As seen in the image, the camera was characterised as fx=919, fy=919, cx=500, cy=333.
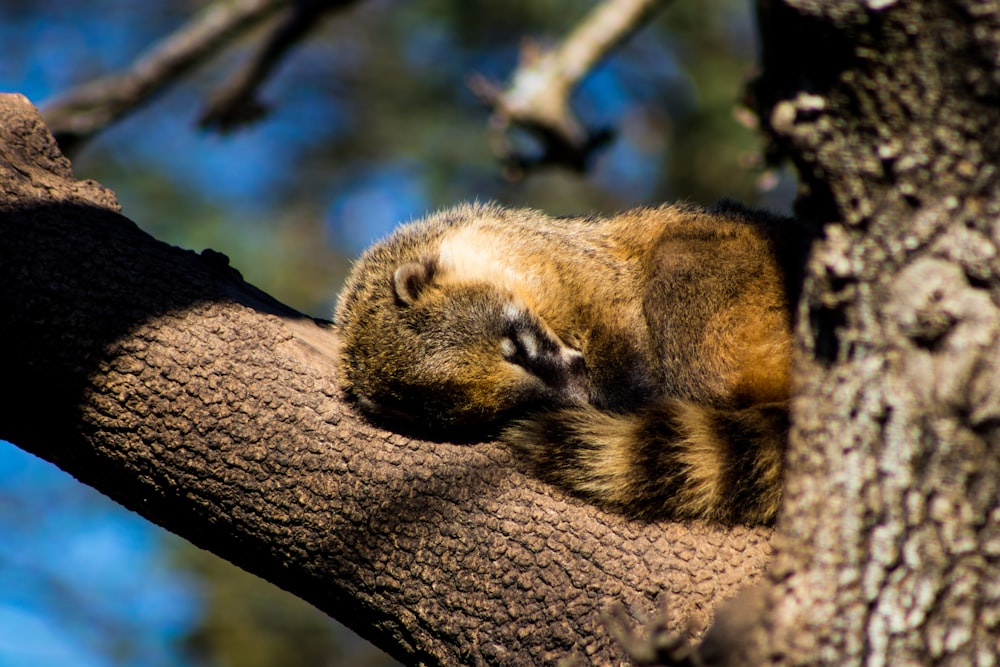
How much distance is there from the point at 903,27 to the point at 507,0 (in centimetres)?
877

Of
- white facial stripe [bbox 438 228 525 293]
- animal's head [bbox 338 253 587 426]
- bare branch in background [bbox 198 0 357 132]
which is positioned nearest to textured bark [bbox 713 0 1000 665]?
animal's head [bbox 338 253 587 426]

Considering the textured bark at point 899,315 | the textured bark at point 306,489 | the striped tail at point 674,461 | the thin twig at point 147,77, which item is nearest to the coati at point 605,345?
the striped tail at point 674,461

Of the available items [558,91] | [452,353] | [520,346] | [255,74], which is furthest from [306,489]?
[255,74]

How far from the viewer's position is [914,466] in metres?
1.60

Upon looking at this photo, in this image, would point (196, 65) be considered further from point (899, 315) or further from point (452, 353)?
point (899, 315)

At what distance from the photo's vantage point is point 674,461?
8.41 ft

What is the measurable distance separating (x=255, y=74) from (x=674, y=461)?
3.51 meters

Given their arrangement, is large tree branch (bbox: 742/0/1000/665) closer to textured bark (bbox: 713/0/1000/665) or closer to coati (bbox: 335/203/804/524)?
textured bark (bbox: 713/0/1000/665)

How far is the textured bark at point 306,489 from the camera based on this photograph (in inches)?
91.7

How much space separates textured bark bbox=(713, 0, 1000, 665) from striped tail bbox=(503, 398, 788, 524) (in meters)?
0.81

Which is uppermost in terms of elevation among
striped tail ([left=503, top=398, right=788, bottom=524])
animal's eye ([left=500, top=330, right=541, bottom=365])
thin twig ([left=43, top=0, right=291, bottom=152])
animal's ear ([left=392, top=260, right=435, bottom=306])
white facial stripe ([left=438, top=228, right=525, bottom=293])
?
thin twig ([left=43, top=0, right=291, bottom=152])

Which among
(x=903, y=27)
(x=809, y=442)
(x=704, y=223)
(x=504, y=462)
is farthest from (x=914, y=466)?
(x=704, y=223)

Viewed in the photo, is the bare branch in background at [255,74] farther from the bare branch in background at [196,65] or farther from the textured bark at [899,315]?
the textured bark at [899,315]

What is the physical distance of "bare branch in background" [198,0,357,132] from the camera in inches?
192
